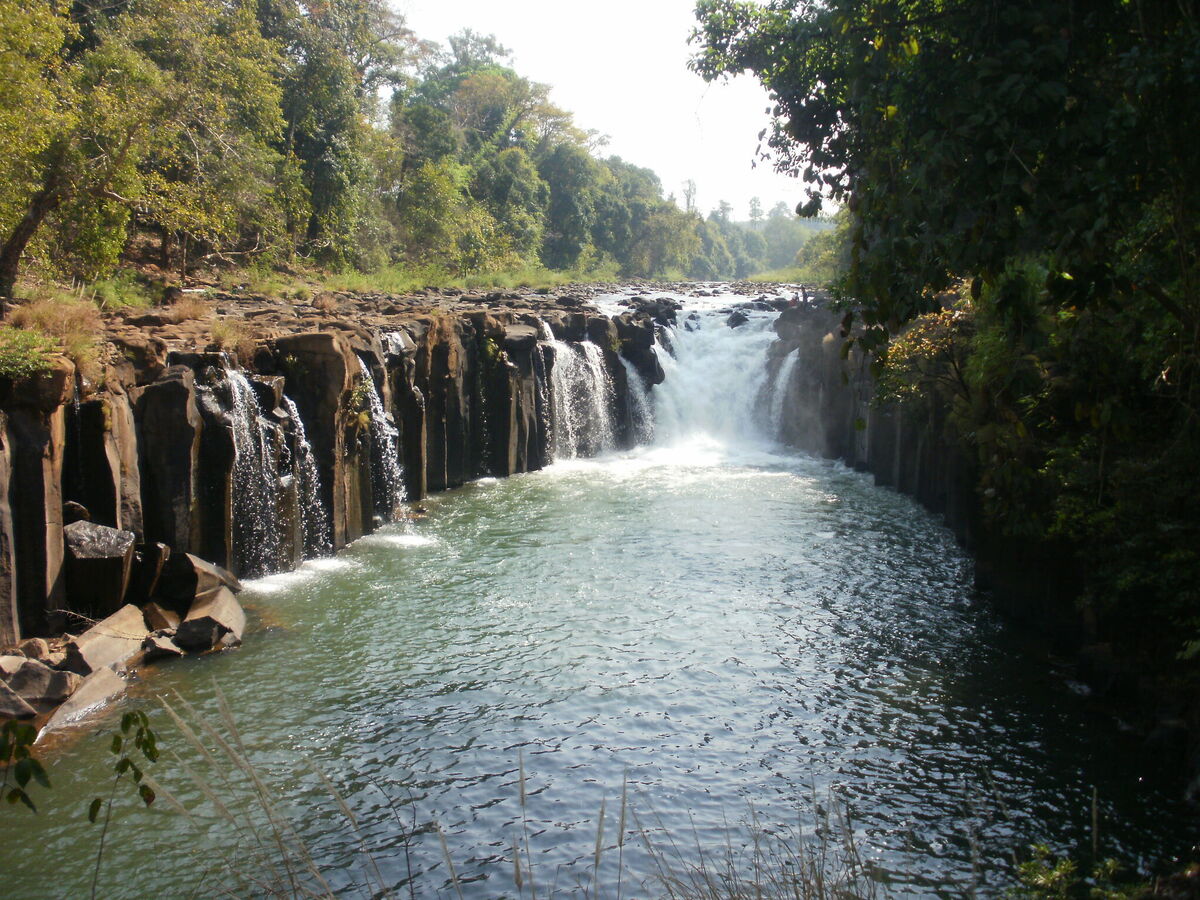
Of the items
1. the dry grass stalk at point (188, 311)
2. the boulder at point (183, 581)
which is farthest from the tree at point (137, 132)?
the boulder at point (183, 581)

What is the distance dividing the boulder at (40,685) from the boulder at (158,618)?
6.15ft

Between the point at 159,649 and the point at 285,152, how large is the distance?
27.9m

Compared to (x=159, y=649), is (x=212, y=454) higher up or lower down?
higher up

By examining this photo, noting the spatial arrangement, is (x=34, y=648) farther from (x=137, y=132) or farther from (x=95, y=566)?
(x=137, y=132)

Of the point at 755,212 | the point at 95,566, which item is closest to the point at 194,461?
the point at 95,566

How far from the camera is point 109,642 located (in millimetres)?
11156

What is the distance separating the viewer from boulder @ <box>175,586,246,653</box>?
11812 mm

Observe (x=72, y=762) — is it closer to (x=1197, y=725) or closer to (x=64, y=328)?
(x=64, y=328)

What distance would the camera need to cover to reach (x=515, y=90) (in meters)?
69.1

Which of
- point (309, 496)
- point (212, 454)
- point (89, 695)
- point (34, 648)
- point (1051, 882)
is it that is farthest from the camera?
point (309, 496)

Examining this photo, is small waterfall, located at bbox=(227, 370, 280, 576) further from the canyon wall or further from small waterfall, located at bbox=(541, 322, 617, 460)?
small waterfall, located at bbox=(541, 322, 617, 460)

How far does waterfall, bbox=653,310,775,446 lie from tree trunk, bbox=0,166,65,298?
17623 mm

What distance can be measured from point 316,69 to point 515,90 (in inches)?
1398

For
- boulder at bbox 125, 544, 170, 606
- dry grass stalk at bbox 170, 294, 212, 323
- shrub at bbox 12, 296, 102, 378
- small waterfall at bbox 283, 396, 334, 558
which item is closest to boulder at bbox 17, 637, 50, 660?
boulder at bbox 125, 544, 170, 606
